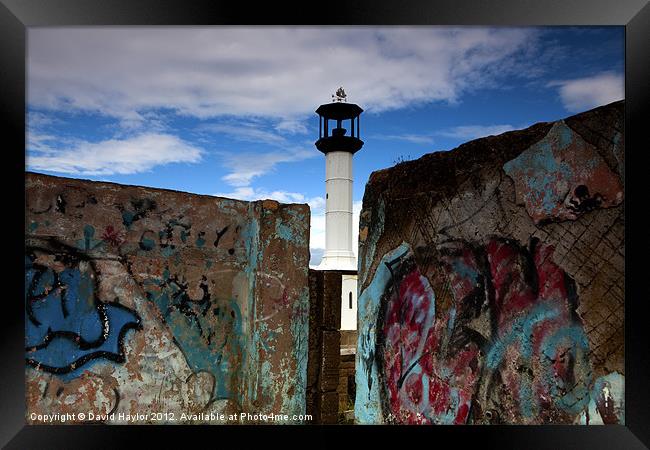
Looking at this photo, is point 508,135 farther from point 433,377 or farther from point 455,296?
point 433,377

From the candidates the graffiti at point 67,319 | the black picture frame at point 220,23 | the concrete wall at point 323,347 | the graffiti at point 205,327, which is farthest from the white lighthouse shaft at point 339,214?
the black picture frame at point 220,23

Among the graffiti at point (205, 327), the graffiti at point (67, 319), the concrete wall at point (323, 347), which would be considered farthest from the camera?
the concrete wall at point (323, 347)

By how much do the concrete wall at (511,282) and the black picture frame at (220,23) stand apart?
0.19 metres

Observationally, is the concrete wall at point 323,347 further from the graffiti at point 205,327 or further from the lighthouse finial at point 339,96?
the lighthouse finial at point 339,96

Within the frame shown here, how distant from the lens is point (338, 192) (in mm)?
19484

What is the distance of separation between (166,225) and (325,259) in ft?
53.1

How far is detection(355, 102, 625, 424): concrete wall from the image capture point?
95.1 inches

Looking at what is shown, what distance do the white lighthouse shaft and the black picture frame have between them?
16.4 meters

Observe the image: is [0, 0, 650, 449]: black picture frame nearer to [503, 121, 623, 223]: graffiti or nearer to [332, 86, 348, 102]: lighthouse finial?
[503, 121, 623, 223]: graffiti

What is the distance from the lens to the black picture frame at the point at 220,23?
2.45 m

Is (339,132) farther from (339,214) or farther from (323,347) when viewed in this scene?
(323,347)

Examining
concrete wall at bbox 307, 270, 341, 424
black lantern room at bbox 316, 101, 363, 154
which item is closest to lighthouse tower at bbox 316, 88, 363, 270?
black lantern room at bbox 316, 101, 363, 154

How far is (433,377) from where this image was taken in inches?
129

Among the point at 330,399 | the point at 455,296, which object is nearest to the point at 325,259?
the point at 330,399
